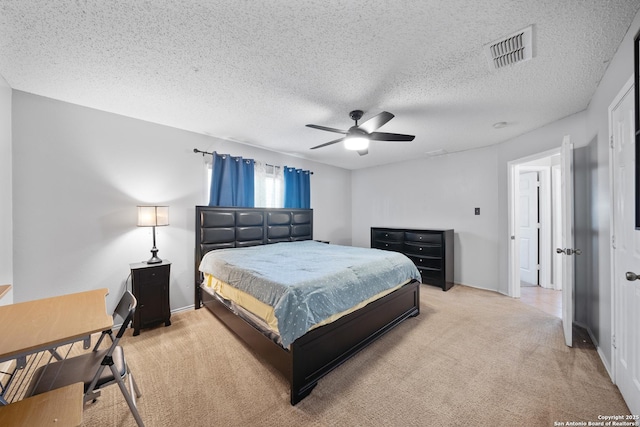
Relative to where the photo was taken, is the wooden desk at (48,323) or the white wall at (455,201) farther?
the white wall at (455,201)

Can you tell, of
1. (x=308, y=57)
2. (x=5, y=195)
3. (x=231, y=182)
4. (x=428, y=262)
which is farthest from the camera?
(x=428, y=262)

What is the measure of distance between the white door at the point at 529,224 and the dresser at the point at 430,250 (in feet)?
4.64

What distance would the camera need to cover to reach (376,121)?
238 cm

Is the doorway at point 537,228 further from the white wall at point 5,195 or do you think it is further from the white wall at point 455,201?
the white wall at point 5,195

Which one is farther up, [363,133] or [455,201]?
[363,133]

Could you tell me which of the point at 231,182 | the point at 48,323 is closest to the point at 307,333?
the point at 48,323

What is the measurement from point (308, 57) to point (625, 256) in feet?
8.93

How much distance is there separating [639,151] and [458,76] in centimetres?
133

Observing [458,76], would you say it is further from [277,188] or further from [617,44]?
[277,188]

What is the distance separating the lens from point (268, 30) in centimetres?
Answer: 162

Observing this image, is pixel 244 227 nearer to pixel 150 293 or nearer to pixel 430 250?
pixel 150 293

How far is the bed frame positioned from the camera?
182 centimetres

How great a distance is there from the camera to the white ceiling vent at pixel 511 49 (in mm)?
1648

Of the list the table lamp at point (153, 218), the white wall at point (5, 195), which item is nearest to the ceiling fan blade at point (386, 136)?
the table lamp at point (153, 218)
